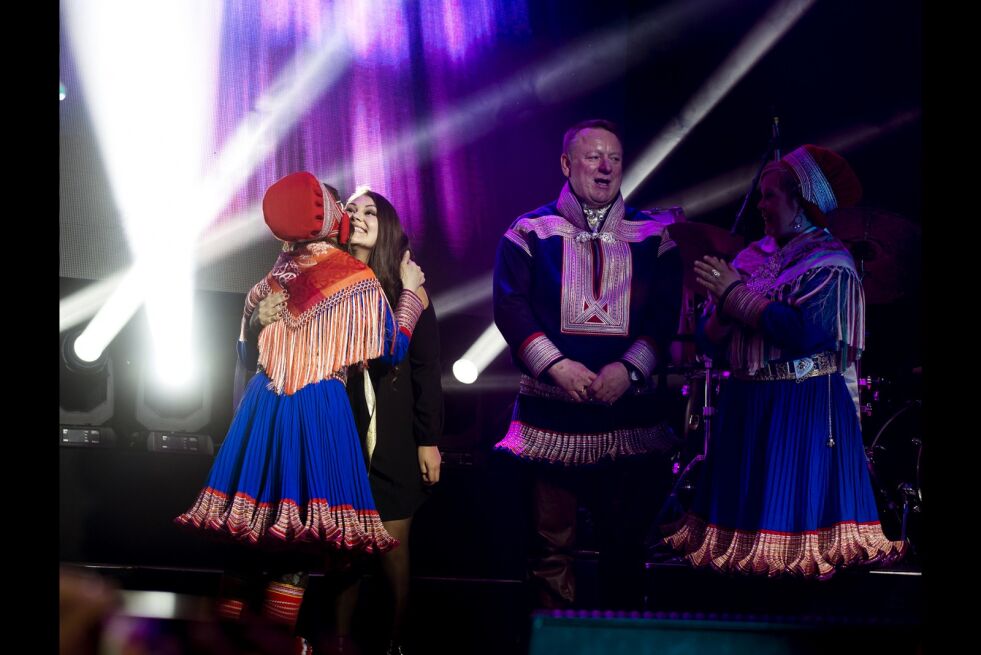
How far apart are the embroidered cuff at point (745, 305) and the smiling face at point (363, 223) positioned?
1.19 m

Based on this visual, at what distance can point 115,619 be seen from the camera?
4.28ft

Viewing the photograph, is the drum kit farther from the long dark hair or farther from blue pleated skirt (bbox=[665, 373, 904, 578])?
the long dark hair

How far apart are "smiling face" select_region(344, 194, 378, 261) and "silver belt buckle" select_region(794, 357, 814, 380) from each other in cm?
144

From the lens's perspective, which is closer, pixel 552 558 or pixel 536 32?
pixel 552 558

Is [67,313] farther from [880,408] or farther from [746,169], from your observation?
[880,408]

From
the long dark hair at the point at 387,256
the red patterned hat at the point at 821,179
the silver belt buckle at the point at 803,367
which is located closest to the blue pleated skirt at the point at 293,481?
the long dark hair at the point at 387,256

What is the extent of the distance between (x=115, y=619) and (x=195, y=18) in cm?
343

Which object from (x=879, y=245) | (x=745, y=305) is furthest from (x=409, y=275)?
(x=879, y=245)

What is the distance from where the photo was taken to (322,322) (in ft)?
10.1

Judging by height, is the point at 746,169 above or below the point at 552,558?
above

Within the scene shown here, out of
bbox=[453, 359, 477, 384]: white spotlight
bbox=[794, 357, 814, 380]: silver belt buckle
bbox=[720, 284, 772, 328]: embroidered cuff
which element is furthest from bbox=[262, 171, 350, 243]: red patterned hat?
bbox=[794, 357, 814, 380]: silver belt buckle

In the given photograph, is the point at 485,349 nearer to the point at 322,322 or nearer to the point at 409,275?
the point at 409,275

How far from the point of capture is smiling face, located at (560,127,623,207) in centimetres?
344

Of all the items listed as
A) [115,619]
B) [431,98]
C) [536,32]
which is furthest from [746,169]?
[115,619]
